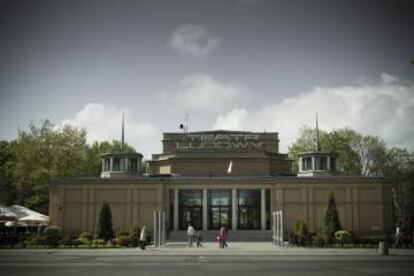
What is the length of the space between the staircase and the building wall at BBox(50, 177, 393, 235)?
2.53 metres

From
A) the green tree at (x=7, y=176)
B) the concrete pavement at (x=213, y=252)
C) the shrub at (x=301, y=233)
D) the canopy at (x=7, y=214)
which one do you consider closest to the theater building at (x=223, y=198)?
the canopy at (x=7, y=214)

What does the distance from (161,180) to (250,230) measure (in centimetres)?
1181

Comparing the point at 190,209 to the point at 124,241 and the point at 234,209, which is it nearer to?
the point at 234,209

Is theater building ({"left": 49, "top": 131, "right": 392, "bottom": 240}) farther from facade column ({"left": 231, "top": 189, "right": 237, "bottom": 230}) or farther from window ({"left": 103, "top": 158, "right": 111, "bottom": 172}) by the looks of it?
window ({"left": 103, "top": 158, "right": 111, "bottom": 172})

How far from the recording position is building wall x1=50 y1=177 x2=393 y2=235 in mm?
60625

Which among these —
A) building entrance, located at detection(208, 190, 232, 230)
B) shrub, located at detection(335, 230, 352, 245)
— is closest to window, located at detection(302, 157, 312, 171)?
building entrance, located at detection(208, 190, 232, 230)

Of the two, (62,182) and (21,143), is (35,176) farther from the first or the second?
(62,182)

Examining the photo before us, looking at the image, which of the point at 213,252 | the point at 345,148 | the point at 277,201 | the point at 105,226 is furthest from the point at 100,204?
the point at 345,148

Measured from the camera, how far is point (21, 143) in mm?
75562

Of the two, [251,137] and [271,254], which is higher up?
[251,137]

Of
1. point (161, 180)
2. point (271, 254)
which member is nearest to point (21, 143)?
point (161, 180)

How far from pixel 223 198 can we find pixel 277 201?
7081 mm

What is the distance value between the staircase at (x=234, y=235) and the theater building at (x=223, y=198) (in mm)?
119

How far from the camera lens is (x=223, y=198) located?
65062 mm
